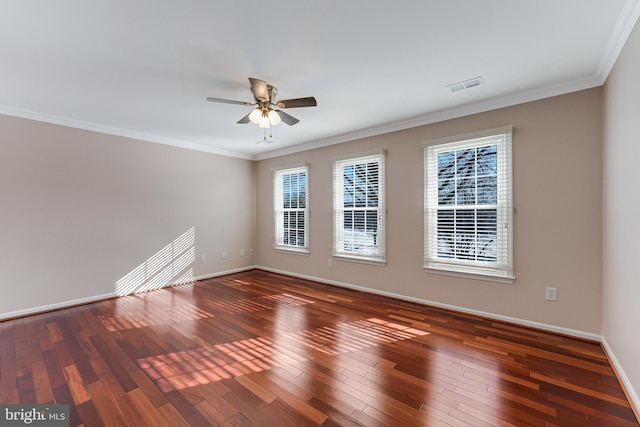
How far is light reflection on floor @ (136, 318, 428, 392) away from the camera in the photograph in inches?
86.2

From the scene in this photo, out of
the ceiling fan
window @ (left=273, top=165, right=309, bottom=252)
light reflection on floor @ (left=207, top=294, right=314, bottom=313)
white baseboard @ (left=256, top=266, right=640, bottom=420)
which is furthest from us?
window @ (left=273, top=165, right=309, bottom=252)

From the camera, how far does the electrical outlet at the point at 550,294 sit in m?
2.90

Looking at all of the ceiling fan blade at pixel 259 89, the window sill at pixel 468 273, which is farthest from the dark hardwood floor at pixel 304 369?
the ceiling fan blade at pixel 259 89

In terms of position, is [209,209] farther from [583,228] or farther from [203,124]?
[583,228]

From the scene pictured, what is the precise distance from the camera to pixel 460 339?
9.09 ft

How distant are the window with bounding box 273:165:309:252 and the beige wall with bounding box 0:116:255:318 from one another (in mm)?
1120

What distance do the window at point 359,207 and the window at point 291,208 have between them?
0.73 meters

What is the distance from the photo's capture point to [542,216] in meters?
2.96

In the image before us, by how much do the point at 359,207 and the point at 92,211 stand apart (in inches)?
157

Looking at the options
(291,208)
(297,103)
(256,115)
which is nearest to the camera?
(297,103)

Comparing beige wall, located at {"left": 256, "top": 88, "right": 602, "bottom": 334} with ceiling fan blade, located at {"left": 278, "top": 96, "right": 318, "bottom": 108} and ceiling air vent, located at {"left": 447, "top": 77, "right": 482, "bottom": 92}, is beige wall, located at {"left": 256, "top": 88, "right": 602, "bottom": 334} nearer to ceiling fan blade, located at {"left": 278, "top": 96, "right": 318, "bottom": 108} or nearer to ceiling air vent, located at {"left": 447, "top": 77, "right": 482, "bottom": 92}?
ceiling air vent, located at {"left": 447, "top": 77, "right": 482, "bottom": 92}

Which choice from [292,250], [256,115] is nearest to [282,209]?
[292,250]

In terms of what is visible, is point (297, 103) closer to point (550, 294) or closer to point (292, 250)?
point (550, 294)

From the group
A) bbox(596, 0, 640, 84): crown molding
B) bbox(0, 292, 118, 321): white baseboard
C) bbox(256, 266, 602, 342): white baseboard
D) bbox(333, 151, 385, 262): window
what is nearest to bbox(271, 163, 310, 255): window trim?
bbox(333, 151, 385, 262): window
